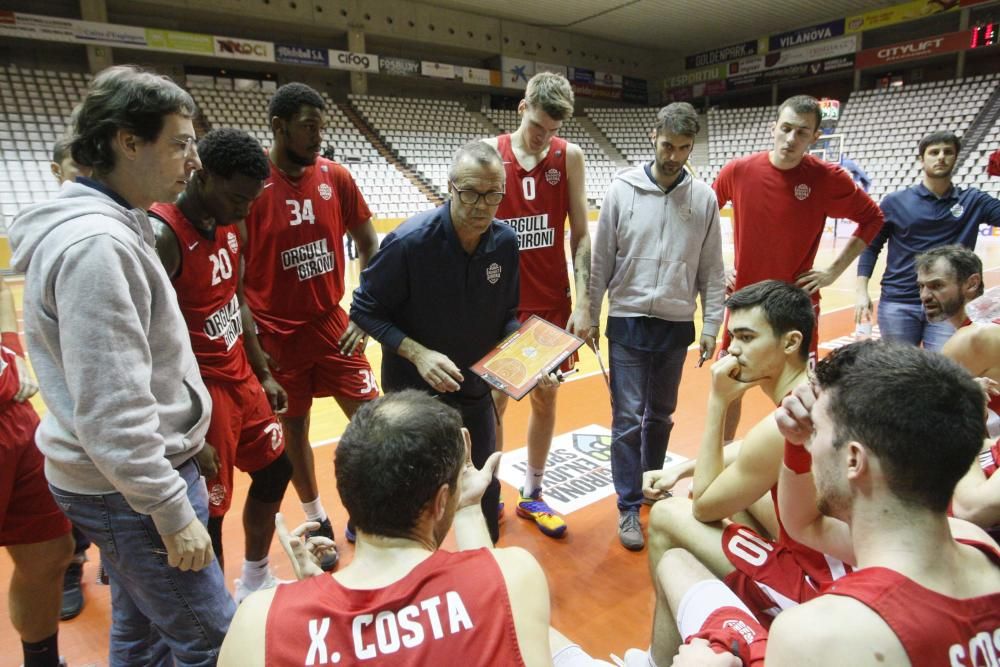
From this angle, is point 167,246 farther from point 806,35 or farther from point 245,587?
point 806,35

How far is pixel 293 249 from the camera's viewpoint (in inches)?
111

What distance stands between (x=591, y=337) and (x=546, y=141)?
1.04m

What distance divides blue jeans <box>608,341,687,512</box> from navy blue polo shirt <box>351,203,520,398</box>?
2.79 ft

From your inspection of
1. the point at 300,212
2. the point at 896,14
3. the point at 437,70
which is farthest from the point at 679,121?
the point at 896,14

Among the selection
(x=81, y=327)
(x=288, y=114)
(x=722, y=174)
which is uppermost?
(x=288, y=114)

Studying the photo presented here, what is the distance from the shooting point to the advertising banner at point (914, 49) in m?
19.2

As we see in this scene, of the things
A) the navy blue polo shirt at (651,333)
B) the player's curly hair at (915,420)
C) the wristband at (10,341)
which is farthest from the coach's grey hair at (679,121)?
the wristband at (10,341)

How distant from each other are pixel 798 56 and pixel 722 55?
3.40 meters

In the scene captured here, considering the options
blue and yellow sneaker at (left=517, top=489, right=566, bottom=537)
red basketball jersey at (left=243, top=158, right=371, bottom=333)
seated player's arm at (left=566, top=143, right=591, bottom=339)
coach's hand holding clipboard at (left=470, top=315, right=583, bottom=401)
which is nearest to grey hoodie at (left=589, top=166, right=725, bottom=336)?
seated player's arm at (left=566, top=143, right=591, bottom=339)

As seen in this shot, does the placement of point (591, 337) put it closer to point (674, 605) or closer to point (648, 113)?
point (674, 605)

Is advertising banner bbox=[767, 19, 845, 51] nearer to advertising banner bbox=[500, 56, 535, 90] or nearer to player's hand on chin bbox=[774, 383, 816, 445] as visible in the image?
advertising banner bbox=[500, 56, 535, 90]

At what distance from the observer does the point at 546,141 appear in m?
3.04

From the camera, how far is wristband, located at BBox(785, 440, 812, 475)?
1.61m

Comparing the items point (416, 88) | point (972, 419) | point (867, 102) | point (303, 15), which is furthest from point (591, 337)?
point (867, 102)
